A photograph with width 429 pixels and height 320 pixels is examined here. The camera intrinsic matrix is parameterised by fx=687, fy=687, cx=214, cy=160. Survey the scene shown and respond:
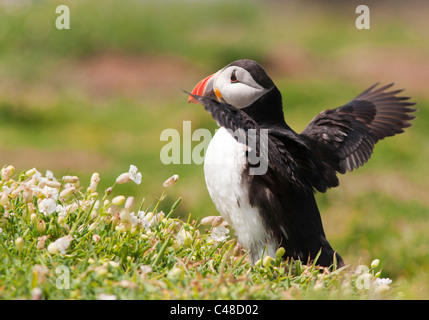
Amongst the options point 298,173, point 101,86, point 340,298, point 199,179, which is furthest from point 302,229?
point 101,86

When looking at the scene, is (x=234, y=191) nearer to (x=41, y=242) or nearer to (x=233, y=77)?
(x=233, y=77)

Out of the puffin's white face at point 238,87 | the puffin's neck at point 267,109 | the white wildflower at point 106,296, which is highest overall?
the puffin's white face at point 238,87

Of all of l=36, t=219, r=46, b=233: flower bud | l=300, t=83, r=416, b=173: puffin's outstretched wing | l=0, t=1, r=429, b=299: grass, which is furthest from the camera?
l=0, t=1, r=429, b=299: grass

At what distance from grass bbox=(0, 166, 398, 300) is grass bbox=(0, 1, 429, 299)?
0.04m

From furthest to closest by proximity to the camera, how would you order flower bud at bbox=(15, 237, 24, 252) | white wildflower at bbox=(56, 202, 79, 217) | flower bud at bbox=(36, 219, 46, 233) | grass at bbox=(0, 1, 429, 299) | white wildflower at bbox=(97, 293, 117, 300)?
grass at bbox=(0, 1, 429, 299)
white wildflower at bbox=(56, 202, 79, 217)
flower bud at bbox=(36, 219, 46, 233)
flower bud at bbox=(15, 237, 24, 252)
white wildflower at bbox=(97, 293, 117, 300)

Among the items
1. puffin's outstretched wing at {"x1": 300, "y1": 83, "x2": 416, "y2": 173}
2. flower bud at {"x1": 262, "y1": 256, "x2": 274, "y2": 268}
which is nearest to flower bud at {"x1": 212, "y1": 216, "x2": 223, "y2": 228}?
flower bud at {"x1": 262, "y1": 256, "x2": 274, "y2": 268}

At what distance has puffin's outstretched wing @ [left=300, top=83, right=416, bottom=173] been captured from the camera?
473 cm

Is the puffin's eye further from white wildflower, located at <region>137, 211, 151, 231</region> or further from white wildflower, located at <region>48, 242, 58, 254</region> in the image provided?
white wildflower, located at <region>48, 242, 58, 254</region>

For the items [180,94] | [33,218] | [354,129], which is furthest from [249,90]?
[180,94]

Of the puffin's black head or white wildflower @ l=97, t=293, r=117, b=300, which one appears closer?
white wildflower @ l=97, t=293, r=117, b=300

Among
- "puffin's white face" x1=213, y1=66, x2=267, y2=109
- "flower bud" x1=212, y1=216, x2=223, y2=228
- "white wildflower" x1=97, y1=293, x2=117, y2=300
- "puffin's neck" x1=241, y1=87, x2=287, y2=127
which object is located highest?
"puffin's white face" x1=213, y1=66, x2=267, y2=109

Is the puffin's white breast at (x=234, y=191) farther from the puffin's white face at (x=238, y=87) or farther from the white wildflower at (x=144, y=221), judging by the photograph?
the white wildflower at (x=144, y=221)

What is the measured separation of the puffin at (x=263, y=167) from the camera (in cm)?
394

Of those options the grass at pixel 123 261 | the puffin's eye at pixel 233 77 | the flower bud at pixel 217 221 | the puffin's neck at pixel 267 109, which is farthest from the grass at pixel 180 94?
the puffin's eye at pixel 233 77
